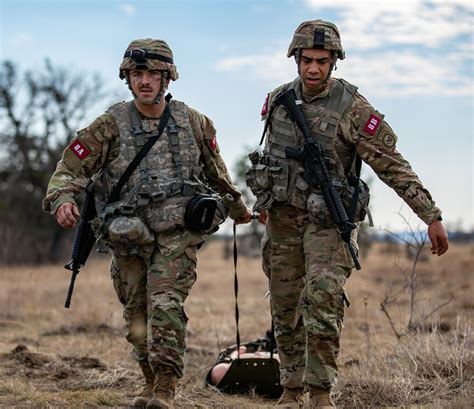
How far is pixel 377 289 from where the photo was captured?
1589 centimetres

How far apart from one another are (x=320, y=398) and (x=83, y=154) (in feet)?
6.95

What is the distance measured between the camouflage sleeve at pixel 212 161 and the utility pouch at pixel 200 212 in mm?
409

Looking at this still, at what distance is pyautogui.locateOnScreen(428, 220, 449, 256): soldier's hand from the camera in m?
5.03

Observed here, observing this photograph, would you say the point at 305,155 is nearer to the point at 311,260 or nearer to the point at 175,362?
the point at 311,260

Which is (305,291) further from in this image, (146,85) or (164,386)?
→ (146,85)

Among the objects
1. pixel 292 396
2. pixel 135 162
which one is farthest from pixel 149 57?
pixel 292 396

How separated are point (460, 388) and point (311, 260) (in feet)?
4.55

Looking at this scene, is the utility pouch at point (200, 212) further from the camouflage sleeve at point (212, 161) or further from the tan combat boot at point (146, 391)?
the tan combat boot at point (146, 391)

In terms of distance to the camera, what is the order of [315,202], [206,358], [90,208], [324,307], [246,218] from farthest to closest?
[206,358]
[246,218]
[90,208]
[315,202]
[324,307]

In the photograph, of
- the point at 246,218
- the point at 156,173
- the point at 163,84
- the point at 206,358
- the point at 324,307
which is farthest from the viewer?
the point at 206,358

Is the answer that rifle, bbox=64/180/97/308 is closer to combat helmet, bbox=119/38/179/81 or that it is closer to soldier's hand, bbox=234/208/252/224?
combat helmet, bbox=119/38/179/81

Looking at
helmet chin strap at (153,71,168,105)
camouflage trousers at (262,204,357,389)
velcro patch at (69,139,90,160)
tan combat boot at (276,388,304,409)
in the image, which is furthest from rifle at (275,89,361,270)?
velcro patch at (69,139,90,160)

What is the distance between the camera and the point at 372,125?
5188 millimetres

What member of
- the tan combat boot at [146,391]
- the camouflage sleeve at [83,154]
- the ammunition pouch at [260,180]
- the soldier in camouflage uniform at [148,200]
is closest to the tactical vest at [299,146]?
the ammunition pouch at [260,180]
